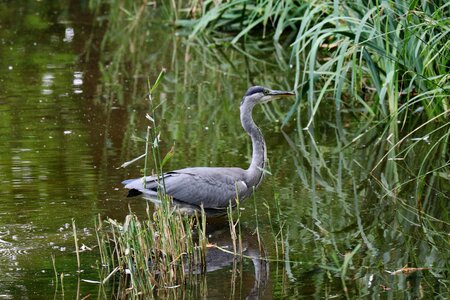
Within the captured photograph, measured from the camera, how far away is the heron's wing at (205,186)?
737 centimetres

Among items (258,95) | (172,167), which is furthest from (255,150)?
(172,167)

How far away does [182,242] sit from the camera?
6.27m

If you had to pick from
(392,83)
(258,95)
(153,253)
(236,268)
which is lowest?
(236,268)

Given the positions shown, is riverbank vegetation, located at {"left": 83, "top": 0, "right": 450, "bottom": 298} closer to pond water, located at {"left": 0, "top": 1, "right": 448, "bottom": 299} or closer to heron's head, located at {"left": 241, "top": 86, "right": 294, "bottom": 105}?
pond water, located at {"left": 0, "top": 1, "right": 448, "bottom": 299}

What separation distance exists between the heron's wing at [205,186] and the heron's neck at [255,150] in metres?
0.15

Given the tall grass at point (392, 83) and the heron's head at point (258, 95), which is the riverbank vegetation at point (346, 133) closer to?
the tall grass at point (392, 83)

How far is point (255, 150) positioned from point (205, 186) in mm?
607

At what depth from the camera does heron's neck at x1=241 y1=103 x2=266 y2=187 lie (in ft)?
25.2

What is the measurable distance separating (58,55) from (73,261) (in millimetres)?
7910

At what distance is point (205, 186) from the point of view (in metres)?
7.42

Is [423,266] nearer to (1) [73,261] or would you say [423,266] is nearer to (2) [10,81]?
(1) [73,261]

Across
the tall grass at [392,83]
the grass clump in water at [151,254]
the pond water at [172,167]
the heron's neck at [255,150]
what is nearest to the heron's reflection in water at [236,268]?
the pond water at [172,167]

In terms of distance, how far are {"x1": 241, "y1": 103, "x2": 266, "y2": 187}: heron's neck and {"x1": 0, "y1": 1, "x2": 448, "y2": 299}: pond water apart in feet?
0.90

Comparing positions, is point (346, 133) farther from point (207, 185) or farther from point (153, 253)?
point (153, 253)
